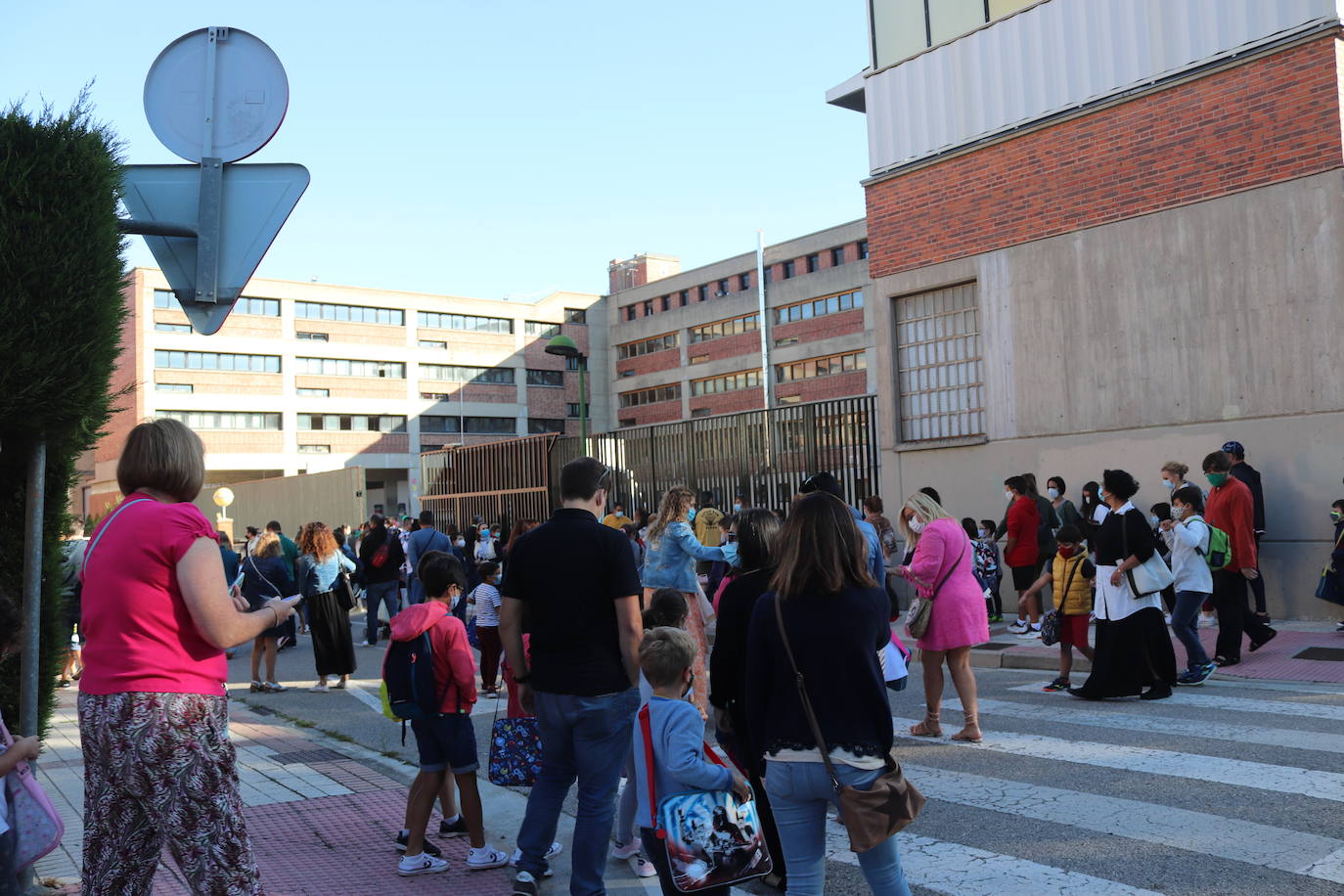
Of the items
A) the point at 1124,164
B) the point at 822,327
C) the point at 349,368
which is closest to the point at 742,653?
the point at 1124,164

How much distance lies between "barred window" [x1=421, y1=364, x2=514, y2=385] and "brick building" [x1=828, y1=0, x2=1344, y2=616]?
54.7 metres

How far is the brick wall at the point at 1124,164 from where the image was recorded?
40.5 feet

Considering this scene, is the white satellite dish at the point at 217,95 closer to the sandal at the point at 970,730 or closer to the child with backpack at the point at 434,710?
the child with backpack at the point at 434,710

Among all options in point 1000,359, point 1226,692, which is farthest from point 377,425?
point 1226,692

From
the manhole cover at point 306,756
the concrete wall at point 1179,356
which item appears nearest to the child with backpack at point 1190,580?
the concrete wall at point 1179,356

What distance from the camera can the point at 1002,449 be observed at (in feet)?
50.0

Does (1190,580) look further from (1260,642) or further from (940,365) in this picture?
(940,365)

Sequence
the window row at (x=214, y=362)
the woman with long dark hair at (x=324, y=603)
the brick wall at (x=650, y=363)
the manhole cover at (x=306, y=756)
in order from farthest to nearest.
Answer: the brick wall at (x=650, y=363) < the window row at (x=214, y=362) < the woman with long dark hair at (x=324, y=603) < the manhole cover at (x=306, y=756)

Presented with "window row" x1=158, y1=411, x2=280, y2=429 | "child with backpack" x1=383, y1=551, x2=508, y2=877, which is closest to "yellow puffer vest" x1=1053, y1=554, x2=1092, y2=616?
"child with backpack" x1=383, y1=551, x2=508, y2=877

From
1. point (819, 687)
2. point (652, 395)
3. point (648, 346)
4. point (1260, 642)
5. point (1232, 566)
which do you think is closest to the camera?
point (819, 687)

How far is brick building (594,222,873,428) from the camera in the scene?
57562mm

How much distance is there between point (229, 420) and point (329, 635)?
53.7m

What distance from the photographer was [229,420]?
60.9 meters

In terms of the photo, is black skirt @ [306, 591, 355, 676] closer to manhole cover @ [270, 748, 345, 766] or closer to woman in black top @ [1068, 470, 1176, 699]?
manhole cover @ [270, 748, 345, 766]
